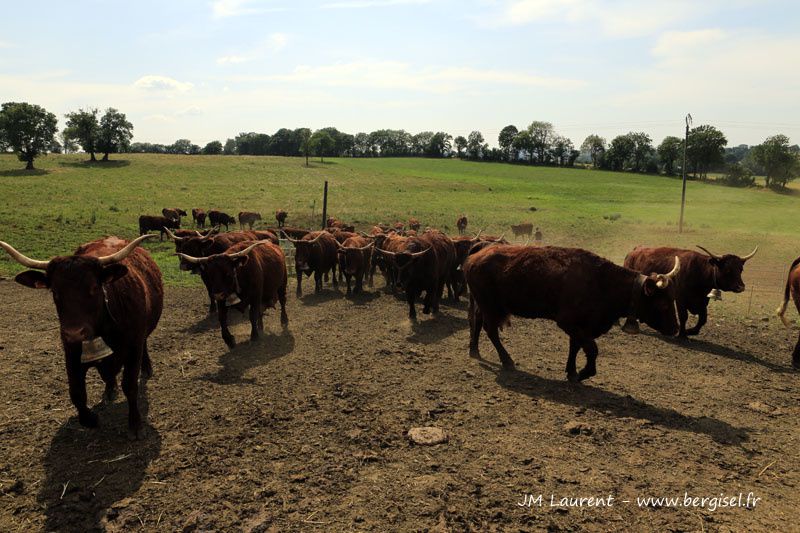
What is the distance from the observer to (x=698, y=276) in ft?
35.9

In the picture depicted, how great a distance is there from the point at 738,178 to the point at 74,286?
9197 centimetres

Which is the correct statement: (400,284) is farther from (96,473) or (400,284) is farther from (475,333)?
(96,473)

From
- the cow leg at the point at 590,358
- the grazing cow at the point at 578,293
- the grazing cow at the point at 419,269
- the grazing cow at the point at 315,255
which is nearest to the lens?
the cow leg at the point at 590,358

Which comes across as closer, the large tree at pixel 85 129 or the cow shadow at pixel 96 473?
the cow shadow at pixel 96 473

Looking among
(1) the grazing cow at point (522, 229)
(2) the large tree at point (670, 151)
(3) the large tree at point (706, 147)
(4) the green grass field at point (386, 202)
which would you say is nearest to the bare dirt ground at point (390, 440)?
(4) the green grass field at point (386, 202)

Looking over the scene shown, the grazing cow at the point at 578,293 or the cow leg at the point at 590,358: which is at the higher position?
the grazing cow at the point at 578,293

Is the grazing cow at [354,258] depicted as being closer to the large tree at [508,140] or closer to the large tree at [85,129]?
the large tree at [85,129]

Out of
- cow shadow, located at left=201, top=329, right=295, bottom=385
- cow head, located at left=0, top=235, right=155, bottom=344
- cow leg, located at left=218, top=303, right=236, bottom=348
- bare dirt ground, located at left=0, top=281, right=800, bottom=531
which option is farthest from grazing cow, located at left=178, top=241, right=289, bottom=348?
cow head, located at left=0, top=235, right=155, bottom=344

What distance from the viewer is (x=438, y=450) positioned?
5.48 meters

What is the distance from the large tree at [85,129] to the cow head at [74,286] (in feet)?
247

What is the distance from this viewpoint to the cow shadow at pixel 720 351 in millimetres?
8964

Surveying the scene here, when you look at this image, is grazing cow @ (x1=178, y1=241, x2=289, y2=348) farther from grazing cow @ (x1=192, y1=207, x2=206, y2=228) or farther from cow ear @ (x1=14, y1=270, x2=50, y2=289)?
grazing cow @ (x1=192, y1=207, x2=206, y2=228)

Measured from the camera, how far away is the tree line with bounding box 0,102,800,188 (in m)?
59.0

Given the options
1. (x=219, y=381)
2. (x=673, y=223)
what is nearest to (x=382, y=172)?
(x=673, y=223)
